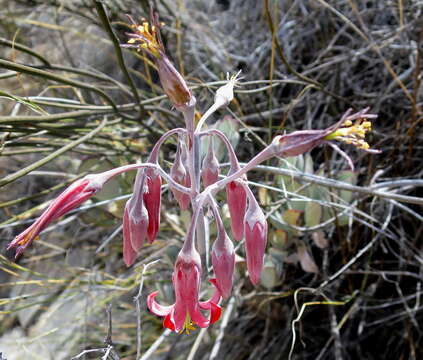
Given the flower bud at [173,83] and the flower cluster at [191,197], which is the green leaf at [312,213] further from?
the flower bud at [173,83]

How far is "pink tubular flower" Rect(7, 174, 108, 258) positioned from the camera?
0.72m

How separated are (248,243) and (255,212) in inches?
2.0

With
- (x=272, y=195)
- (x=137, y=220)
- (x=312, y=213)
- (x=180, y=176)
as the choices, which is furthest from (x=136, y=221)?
(x=272, y=195)

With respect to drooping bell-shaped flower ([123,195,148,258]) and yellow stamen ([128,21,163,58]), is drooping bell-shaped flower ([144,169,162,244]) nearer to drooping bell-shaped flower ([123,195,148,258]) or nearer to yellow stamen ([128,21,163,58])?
drooping bell-shaped flower ([123,195,148,258])

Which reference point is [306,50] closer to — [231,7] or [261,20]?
[261,20]

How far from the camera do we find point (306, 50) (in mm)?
2268

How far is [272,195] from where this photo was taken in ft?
5.51

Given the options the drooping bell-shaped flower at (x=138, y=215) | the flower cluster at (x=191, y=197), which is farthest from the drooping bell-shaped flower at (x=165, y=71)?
the drooping bell-shaped flower at (x=138, y=215)

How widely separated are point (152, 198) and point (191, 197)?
9 centimetres

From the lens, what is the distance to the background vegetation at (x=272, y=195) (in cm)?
148

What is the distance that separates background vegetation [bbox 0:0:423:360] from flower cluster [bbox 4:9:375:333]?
1.08ft

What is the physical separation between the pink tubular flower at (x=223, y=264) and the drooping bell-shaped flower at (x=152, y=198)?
135 millimetres

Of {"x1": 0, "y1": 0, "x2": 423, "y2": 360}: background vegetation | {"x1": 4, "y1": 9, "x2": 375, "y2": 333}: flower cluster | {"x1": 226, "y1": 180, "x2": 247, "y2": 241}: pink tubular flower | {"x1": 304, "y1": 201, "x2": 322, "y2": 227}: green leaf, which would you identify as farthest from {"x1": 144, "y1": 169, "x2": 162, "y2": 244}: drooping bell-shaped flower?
{"x1": 304, "y1": 201, "x2": 322, "y2": 227}: green leaf

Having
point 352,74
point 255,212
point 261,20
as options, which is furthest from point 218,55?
point 255,212
